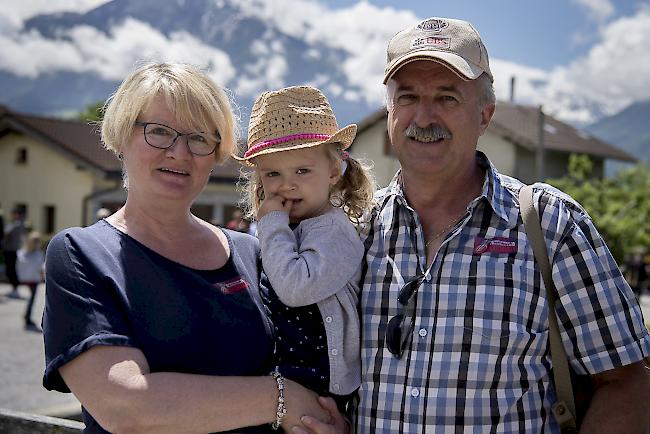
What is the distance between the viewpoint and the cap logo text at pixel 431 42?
259cm

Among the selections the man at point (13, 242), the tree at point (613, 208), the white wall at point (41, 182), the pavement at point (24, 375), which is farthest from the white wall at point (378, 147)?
the pavement at point (24, 375)

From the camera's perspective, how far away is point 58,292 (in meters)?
2.15

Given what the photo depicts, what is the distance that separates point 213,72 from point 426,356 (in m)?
1.29

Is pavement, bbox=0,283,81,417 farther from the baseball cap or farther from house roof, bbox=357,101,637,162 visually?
house roof, bbox=357,101,637,162

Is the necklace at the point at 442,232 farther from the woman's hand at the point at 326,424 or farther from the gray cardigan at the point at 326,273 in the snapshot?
the woman's hand at the point at 326,424

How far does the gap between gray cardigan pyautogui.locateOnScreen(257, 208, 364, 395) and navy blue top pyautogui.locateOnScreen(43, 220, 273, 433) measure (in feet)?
0.55

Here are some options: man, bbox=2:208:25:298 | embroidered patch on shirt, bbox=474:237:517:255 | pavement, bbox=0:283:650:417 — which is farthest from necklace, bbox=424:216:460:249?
man, bbox=2:208:25:298

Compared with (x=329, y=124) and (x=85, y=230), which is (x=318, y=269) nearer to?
(x=329, y=124)

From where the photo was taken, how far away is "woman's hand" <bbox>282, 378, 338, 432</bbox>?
232 centimetres

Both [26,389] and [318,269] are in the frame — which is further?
[26,389]

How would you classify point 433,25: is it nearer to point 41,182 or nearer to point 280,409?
point 280,409

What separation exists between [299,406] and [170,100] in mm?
1083

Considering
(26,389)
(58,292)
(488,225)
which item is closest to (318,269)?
(488,225)

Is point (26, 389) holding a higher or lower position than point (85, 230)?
lower
